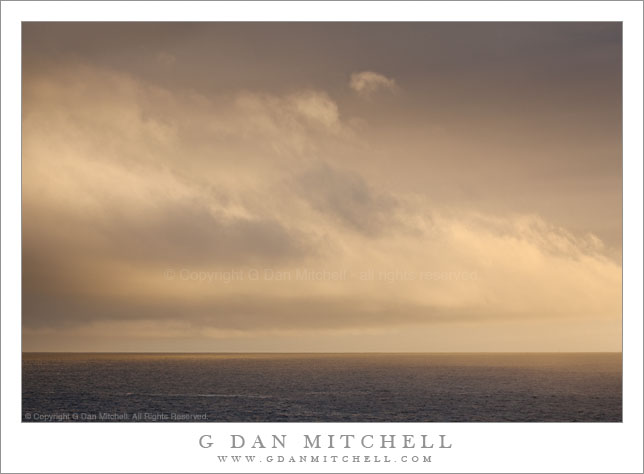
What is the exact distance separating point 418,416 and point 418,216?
10.8 metres

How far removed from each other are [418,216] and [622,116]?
587 inches

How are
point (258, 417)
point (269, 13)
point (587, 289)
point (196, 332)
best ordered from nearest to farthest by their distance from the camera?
point (269, 13) < point (587, 289) < point (258, 417) < point (196, 332)

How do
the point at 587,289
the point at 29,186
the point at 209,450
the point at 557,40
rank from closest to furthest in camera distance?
the point at 209,450
the point at 557,40
the point at 29,186
the point at 587,289

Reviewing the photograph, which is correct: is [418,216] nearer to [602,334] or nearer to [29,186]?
[602,334]

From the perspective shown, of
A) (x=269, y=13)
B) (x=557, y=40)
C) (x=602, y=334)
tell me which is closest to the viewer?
(x=269, y=13)

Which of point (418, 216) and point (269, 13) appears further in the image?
point (418, 216)

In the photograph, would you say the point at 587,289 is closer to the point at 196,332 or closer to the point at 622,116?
the point at 622,116

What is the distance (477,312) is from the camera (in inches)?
1398

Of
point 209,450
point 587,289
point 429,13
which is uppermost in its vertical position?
point 429,13

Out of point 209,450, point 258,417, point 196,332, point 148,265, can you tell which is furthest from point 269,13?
point 196,332

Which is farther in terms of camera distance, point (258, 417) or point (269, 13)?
point (258, 417)

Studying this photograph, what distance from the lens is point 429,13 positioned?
1733cm

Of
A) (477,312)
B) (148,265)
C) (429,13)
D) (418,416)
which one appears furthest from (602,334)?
(148,265)

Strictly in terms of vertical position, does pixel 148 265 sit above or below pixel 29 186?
below
